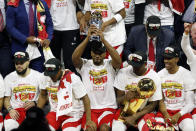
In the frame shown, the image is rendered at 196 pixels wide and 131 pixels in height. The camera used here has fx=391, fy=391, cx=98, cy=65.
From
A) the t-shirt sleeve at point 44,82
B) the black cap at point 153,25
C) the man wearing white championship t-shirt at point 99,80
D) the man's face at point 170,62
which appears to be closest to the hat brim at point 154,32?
the black cap at point 153,25

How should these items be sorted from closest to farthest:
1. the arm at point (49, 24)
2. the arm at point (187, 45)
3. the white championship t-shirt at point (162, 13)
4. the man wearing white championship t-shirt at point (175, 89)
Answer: the arm at point (187, 45)
the man wearing white championship t-shirt at point (175, 89)
the arm at point (49, 24)
the white championship t-shirt at point (162, 13)

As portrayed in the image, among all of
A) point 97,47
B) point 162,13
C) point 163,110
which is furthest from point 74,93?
point 162,13

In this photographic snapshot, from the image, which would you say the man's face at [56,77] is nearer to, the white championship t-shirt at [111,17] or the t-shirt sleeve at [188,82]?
the white championship t-shirt at [111,17]

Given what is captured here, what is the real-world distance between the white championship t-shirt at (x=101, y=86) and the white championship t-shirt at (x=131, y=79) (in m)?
0.14

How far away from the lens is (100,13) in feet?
18.8

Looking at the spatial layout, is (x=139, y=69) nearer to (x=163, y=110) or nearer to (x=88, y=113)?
(x=163, y=110)

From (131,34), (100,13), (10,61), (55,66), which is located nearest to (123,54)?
(131,34)

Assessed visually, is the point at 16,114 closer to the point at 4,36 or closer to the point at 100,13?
the point at 4,36

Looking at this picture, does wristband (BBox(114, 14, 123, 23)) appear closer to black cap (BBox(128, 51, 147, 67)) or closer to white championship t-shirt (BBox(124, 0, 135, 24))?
white championship t-shirt (BBox(124, 0, 135, 24))

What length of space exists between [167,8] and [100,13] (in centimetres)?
130

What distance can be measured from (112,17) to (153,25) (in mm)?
687

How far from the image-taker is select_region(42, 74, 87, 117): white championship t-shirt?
5.56 metres

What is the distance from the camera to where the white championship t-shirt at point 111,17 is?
616cm

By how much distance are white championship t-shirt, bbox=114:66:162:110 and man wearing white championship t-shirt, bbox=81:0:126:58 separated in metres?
0.58
